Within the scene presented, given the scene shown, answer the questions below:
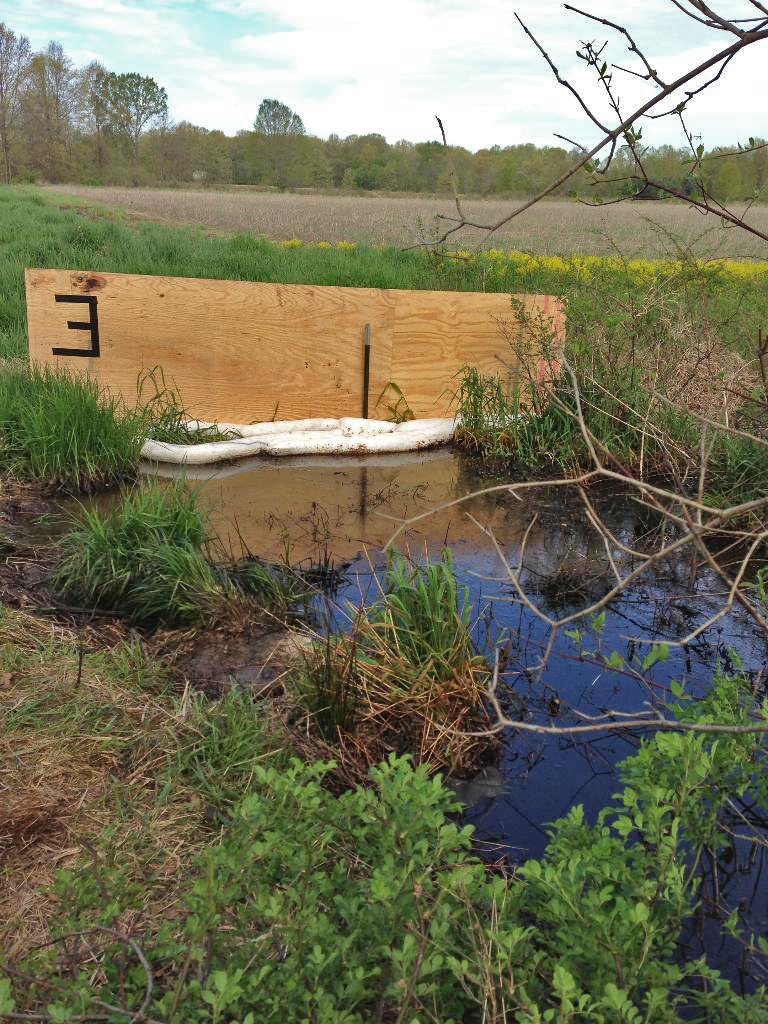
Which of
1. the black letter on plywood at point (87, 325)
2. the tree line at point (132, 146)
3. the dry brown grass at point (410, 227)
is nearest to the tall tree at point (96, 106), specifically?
the tree line at point (132, 146)

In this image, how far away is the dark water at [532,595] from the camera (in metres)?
2.79

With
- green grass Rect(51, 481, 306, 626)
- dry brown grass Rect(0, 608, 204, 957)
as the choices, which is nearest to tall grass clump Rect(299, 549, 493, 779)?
dry brown grass Rect(0, 608, 204, 957)

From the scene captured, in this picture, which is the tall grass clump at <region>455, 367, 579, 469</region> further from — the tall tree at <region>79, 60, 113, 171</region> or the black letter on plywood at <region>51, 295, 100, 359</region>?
the tall tree at <region>79, 60, 113, 171</region>

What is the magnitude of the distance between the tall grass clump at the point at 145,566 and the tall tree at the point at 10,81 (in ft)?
189

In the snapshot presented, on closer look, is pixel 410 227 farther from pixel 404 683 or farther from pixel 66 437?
pixel 404 683

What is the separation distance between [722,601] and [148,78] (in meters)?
74.8

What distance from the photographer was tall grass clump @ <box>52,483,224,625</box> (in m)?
3.78

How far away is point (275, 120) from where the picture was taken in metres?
72.9

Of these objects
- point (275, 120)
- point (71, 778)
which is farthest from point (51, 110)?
point (71, 778)

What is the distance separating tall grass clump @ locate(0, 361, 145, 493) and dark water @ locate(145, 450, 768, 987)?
1.86 feet

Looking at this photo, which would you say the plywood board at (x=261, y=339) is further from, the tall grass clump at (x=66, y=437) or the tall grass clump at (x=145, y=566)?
the tall grass clump at (x=145, y=566)

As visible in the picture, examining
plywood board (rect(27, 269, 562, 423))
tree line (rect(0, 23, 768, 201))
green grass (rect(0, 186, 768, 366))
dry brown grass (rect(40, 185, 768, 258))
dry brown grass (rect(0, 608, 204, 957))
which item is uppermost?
tree line (rect(0, 23, 768, 201))

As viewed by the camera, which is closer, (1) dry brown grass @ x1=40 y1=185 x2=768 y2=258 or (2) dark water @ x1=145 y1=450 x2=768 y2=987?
(2) dark water @ x1=145 y1=450 x2=768 y2=987

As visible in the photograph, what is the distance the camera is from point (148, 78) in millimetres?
68000
